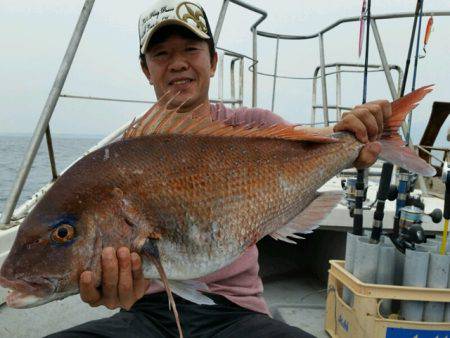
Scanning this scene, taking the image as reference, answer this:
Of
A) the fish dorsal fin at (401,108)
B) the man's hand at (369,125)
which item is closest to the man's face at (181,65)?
the man's hand at (369,125)

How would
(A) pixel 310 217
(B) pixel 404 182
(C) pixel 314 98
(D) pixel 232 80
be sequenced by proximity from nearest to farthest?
(A) pixel 310 217 → (B) pixel 404 182 → (D) pixel 232 80 → (C) pixel 314 98

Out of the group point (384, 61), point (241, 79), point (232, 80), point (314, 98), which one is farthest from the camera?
point (314, 98)

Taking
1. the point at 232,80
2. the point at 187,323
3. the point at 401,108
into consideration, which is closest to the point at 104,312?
the point at 187,323

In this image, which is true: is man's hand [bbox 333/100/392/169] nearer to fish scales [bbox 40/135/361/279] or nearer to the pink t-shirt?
fish scales [bbox 40/135/361/279]

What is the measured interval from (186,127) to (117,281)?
592 millimetres

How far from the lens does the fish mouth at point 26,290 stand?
1.34 meters

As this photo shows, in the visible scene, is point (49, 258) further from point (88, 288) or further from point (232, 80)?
point (232, 80)

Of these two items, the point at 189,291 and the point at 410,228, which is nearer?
the point at 189,291

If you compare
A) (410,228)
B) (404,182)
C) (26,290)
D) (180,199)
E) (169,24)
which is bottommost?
(410,228)

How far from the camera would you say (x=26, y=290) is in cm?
134

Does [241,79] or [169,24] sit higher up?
[169,24]

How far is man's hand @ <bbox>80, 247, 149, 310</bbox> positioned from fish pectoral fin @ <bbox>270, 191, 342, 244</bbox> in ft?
1.76

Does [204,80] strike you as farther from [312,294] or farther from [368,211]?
[312,294]

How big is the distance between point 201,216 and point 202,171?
0.17 meters
